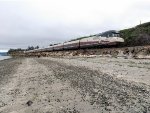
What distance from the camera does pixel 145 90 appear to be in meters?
11.5

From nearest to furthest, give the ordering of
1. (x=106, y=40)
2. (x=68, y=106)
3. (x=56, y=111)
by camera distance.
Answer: (x=56, y=111)
(x=68, y=106)
(x=106, y=40)

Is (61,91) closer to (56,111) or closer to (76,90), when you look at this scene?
(76,90)

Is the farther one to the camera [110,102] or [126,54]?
[126,54]

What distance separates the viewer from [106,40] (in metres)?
48.1

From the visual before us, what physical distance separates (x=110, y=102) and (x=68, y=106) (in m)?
1.18

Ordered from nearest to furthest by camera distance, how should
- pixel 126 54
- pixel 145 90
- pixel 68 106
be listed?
1. pixel 68 106
2. pixel 145 90
3. pixel 126 54

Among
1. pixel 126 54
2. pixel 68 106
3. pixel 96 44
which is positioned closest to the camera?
pixel 68 106

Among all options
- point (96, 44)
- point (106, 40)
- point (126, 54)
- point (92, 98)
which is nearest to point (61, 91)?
point (92, 98)

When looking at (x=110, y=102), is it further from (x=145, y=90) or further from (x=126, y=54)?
(x=126, y=54)

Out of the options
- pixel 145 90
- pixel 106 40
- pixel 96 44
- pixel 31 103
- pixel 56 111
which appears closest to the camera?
pixel 56 111

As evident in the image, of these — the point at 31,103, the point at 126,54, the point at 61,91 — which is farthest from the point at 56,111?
the point at 126,54

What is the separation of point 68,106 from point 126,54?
27.5m

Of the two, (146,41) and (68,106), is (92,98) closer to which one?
(68,106)

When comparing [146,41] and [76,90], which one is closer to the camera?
[76,90]
